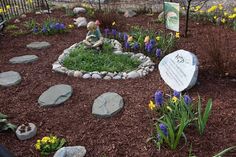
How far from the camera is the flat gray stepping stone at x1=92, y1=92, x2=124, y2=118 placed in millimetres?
3389

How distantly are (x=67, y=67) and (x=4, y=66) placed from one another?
998 mm

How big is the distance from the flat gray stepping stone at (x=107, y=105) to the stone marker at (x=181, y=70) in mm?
594

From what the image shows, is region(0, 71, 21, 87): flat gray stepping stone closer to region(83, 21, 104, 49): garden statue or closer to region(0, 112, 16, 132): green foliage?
region(0, 112, 16, 132): green foliage

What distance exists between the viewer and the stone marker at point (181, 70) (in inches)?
134

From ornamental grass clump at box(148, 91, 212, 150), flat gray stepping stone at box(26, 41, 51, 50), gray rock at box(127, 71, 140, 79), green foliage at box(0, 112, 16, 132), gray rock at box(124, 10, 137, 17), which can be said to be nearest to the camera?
ornamental grass clump at box(148, 91, 212, 150)

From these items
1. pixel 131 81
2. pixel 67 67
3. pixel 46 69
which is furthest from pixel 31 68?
pixel 131 81

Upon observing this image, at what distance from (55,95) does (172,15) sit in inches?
76.4

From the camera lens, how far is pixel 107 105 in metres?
3.51

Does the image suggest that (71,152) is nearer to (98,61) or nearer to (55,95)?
(55,95)

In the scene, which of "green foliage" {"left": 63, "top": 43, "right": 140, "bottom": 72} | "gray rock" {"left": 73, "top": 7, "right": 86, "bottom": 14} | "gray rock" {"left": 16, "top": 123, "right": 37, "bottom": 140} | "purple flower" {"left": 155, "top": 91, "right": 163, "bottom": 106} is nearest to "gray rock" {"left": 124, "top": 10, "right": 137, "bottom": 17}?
"gray rock" {"left": 73, "top": 7, "right": 86, "bottom": 14}

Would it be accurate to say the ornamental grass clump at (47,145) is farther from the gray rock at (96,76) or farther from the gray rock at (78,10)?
the gray rock at (78,10)

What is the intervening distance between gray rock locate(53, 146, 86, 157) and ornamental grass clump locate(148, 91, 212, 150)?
0.65m

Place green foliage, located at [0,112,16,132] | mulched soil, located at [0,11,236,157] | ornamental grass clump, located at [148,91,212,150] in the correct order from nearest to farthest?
ornamental grass clump, located at [148,91,212,150] → mulched soil, located at [0,11,236,157] → green foliage, located at [0,112,16,132]

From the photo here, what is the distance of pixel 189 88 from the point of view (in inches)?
144
